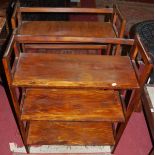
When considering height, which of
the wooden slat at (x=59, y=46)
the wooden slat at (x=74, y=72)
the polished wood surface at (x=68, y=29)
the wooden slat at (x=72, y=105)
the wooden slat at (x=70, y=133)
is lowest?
the wooden slat at (x=70, y=133)

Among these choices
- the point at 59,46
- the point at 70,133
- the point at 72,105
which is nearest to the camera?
the point at 72,105

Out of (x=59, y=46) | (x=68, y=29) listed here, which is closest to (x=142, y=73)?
(x=68, y=29)

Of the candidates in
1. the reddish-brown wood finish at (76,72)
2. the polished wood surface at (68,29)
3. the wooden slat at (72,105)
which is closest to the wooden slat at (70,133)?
the reddish-brown wood finish at (76,72)

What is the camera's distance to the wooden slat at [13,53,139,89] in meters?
1.06

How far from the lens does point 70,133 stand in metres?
1.53

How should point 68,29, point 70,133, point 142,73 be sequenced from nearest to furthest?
point 142,73, point 70,133, point 68,29

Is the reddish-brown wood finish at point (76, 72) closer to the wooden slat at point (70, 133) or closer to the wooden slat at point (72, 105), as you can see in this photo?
the wooden slat at point (72, 105)

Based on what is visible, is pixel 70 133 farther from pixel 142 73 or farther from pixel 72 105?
pixel 142 73

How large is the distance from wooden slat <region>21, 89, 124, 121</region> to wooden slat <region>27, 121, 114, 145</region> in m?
0.31

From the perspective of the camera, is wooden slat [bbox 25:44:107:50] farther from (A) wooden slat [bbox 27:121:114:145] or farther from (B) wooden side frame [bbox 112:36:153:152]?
(B) wooden side frame [bbox 112:36:153:152]

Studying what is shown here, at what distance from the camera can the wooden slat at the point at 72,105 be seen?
1228 millimetres

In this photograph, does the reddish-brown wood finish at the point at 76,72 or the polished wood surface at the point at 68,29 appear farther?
the polished wood surface at the point at 68,29

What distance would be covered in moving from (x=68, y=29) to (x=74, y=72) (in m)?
0.86

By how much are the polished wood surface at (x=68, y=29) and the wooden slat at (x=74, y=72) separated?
60cm
